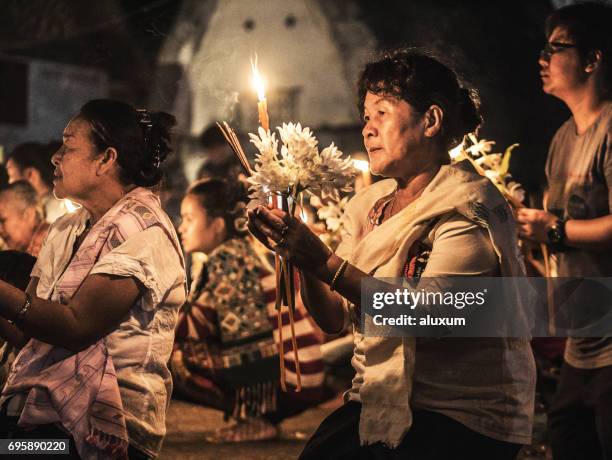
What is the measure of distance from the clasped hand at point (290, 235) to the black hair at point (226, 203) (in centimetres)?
402

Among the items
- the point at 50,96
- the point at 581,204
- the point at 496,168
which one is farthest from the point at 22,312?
the point at 50,96

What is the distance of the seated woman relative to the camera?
6746 mm

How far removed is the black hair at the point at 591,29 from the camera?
175 inches

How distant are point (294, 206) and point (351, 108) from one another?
64.2 feet

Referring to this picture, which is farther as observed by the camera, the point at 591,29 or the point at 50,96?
the point at 50,96

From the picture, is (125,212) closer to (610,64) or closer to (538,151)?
(610,64)

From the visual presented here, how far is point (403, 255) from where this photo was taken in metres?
3.11

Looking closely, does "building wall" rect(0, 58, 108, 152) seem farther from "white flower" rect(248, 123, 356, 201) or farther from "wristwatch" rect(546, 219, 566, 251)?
"white flower" rect(248, 123, 356, 201)

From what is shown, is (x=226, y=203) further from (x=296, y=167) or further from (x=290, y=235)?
(x=290, y=235)

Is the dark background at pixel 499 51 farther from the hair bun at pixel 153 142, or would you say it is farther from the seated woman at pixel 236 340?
the hair bun at pixel 153 142

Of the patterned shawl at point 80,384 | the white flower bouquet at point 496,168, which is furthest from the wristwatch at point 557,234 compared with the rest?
the patterned shawl at point 80,384

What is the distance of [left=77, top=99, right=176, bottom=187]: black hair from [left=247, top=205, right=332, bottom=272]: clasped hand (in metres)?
0.84

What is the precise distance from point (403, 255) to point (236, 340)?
3868mm

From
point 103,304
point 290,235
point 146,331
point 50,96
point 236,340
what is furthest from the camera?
point 50,96
